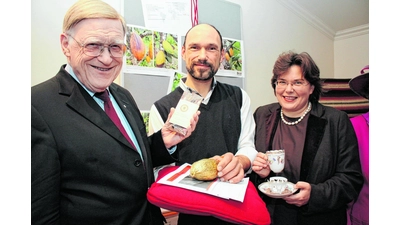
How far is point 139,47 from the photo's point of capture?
866 mm

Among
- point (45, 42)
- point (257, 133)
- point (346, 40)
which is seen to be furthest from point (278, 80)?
point (45, 42)

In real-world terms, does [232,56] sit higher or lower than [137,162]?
higher

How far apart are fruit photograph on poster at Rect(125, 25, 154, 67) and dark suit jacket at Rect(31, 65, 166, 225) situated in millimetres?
251

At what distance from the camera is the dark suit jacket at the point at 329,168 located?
0.95 meters

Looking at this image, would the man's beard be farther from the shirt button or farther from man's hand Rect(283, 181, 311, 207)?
man's hand Rect(283, 181, 311, 207)

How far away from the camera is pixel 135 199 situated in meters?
0.70

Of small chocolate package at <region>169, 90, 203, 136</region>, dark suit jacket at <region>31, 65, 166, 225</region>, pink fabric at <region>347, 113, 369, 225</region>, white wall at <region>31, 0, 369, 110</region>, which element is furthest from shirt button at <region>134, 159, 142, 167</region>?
pink fabric at <region>347, 113, 369, 225</region>

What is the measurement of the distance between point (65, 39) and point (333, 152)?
1.01 m

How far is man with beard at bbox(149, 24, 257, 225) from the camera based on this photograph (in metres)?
0.92

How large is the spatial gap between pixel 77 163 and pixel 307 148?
83cm

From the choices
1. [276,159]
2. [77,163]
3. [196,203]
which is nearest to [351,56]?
[276,159]

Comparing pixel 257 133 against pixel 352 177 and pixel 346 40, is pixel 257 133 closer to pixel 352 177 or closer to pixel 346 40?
pixel 352 177

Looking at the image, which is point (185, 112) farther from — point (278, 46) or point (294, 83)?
point (278, 46)
